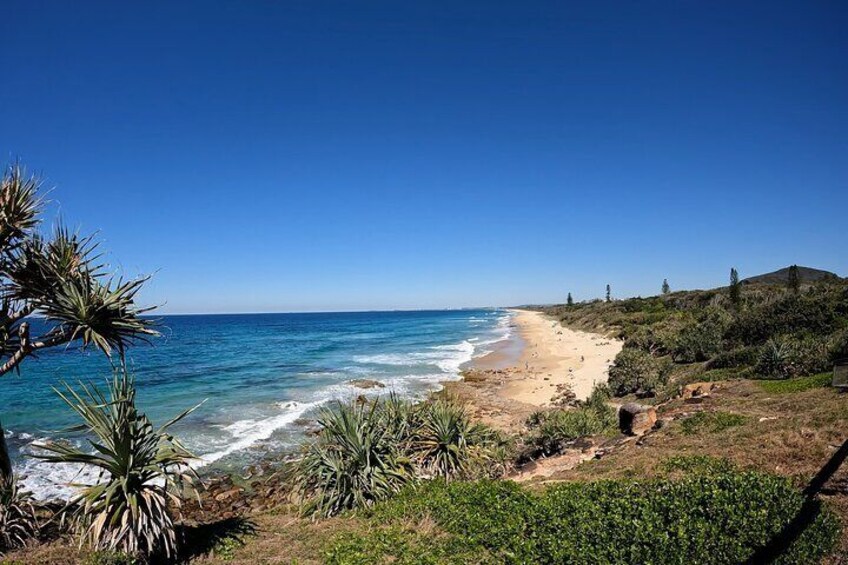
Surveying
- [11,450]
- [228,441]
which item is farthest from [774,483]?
[11,450]

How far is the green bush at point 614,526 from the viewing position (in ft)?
17.4

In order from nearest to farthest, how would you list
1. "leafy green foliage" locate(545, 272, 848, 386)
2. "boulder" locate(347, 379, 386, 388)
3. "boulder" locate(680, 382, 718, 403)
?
"boulder" locate(680, 382, 718, 403), "leafy green foliage" locate(545, 272, 848, 386), "boulder" locate(347, 379, 386, 388)

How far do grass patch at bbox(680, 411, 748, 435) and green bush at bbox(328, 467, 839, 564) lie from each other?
3338 mm

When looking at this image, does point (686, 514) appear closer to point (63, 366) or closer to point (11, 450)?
point (11, 450)

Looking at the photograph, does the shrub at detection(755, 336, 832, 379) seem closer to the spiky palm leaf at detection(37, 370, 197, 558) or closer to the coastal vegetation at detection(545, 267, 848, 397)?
the coastal vegetation at detection(545, 267, 848, 397)

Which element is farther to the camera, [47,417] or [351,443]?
[47,417]

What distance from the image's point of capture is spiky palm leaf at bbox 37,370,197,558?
6035 millimetres

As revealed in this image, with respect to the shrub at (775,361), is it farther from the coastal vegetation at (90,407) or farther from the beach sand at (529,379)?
the coastal vegetation at (90,407)

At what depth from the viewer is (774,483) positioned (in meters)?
6.27

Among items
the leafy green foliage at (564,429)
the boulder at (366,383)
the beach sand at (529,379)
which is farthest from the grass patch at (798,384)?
the boulder at (366,383)

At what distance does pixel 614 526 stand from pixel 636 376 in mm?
15084

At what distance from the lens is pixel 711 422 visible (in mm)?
10570

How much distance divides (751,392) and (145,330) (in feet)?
49.7

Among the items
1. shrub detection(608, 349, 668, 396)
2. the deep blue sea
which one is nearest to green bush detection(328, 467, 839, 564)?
the deep blue sea
